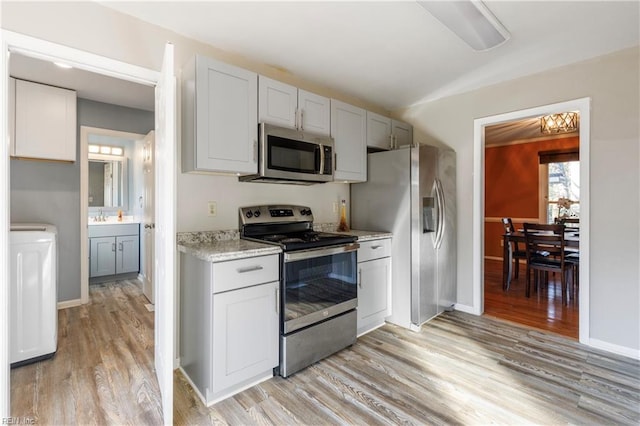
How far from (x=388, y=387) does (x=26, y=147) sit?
3997 mm

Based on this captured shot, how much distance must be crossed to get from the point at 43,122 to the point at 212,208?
92.4 inches

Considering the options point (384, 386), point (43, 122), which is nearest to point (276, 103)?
point (384, 386)

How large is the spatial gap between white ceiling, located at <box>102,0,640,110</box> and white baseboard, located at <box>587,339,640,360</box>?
2.39 meters

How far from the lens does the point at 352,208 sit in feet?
11.5

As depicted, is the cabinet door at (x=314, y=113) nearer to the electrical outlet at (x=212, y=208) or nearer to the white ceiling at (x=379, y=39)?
the white ceiling at (x=379, y=39)

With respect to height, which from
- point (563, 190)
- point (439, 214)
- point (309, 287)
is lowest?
point (309, 287)

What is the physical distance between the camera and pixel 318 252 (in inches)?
88.4

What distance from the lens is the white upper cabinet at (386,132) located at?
321cm

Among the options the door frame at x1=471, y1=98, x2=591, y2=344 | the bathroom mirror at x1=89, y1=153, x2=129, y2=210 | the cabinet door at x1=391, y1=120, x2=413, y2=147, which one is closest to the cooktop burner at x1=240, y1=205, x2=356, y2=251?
the cabinet door at x1=391, y1=120, x2=413, y2=147

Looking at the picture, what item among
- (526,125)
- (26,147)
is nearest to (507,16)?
(526,125)

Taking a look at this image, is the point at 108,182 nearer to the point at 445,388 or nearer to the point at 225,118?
the point at 225,118

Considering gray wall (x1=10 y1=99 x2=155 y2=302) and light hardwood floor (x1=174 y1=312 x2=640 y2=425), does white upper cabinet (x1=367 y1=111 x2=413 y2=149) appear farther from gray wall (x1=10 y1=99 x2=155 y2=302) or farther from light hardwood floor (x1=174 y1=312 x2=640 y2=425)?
gray wall (x1=10 y1=99 x2=155 y2=302)

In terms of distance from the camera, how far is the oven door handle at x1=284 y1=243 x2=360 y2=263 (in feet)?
6.83

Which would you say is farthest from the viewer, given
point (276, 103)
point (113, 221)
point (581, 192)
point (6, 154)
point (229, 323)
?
point (113, 221)
